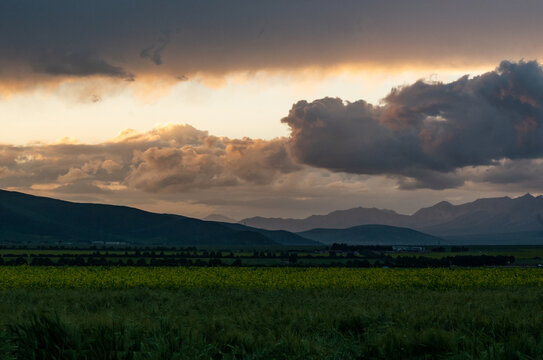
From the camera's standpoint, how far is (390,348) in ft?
47.3

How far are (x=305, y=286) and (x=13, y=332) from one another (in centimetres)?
3897

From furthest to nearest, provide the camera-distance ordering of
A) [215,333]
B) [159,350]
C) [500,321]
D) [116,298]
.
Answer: [116,298] → [500,321] → [215,333] → [159,350]

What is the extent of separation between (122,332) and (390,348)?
7095mm

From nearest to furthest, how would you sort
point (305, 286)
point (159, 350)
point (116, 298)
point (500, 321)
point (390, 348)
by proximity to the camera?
point (159, 350)
point (390, 348)
point (500, 321)
point (116, 298)
point (305, 286)

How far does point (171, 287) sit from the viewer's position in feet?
174

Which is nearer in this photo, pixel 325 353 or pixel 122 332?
pixel 325 353

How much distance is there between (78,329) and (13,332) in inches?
90.2

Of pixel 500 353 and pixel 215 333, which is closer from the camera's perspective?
pixel 500 353

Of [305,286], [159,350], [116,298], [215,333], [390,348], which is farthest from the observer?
[305,286]

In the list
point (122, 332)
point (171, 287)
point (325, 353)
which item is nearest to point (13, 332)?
point (122, 332)

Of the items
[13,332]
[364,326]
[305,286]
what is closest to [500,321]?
[364,326]

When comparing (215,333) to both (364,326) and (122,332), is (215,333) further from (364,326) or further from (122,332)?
(364,326)

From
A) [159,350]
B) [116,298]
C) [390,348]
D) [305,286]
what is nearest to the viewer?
[159,350]

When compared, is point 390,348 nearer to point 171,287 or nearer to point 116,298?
point 116,298
